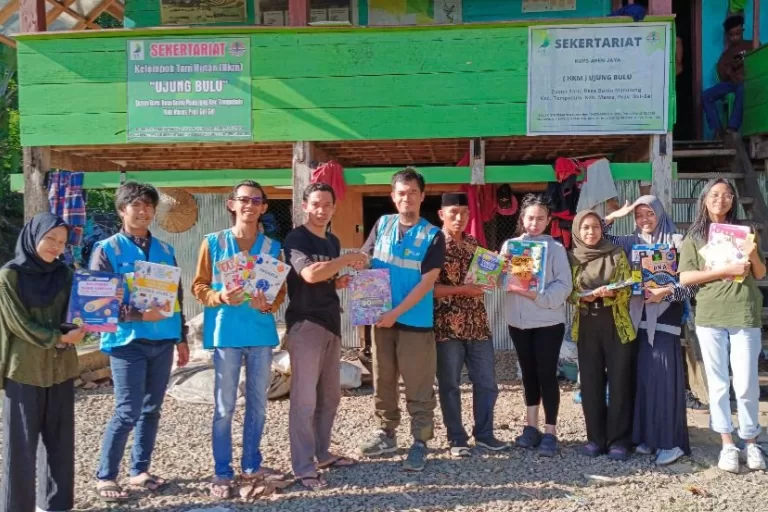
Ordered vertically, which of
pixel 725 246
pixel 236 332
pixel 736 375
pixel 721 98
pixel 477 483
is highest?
pixel 721 98

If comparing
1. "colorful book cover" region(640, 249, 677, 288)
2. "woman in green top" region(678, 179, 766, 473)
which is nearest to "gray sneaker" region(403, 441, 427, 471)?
"colorful book cover" region(640, 249, 677, 288)

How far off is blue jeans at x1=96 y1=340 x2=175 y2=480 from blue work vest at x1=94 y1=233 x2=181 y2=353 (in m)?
0.05

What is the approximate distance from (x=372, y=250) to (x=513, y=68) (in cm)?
292

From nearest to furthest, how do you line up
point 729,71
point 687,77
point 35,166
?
point 35,166
point 729,71
point 687,77

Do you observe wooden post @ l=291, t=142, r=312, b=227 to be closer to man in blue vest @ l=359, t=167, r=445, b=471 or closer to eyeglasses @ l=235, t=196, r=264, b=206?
man in blue vest @ l=359, t=167, r=445, b=471

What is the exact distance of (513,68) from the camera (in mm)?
6359

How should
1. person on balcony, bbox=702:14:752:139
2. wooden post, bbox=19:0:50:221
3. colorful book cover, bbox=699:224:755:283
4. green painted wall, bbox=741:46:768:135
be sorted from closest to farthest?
1. colorful book cover, bbox=699:224:755:283
2. wooden post, bbox=19:0:50:221
3. green painted wall, bbox=741:46:768:135
4. person on balcony, bbox=702:14:752:139

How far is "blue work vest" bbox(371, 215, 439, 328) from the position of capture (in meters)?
4.27

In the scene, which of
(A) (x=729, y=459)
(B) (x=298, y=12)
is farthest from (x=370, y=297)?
(B) (x=298, y=12)

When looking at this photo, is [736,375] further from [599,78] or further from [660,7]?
[660,7]

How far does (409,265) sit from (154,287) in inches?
61.7

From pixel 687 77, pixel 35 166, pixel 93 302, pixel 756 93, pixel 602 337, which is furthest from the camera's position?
pixel 687 77

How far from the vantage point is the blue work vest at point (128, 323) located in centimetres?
377

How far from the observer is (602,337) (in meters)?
4.54
